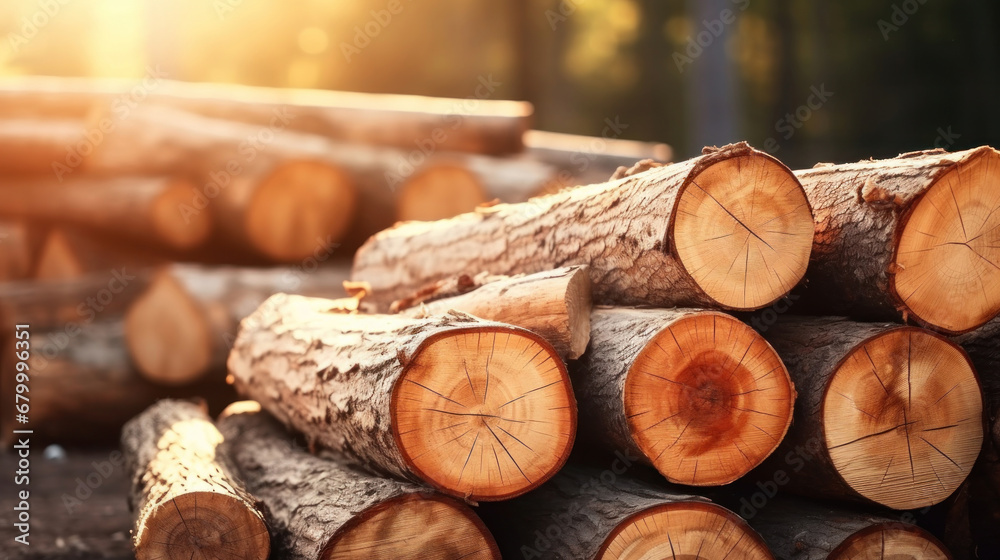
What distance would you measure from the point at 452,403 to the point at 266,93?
19.3ft

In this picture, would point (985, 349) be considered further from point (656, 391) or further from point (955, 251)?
point (656, 391)

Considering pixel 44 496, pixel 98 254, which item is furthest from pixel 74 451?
pixel 98 254

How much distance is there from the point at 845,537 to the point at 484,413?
124 cm

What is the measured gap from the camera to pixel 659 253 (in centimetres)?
296

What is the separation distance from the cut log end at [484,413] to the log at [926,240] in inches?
46.0

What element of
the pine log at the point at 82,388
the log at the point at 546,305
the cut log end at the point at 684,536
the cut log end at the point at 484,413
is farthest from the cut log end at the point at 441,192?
Answer: the cut log end at the point at 684,536

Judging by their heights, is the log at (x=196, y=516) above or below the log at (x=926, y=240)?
below

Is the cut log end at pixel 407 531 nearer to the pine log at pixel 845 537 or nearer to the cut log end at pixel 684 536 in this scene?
the cut log end at pixel 684 536

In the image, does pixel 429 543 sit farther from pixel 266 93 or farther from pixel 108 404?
pixel 266 93

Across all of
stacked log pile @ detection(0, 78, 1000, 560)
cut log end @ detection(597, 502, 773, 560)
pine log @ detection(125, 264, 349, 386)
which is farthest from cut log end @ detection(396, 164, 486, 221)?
cut log end @ detection(597, 502, 773, 560)

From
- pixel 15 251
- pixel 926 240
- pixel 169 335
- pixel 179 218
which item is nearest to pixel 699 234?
pixel 926 240

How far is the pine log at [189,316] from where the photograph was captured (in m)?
6.30

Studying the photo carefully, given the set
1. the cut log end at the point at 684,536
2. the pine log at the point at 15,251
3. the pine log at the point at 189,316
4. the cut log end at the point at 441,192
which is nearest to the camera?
the cut log end at the point at 684,536

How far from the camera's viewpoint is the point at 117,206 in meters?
7.09
